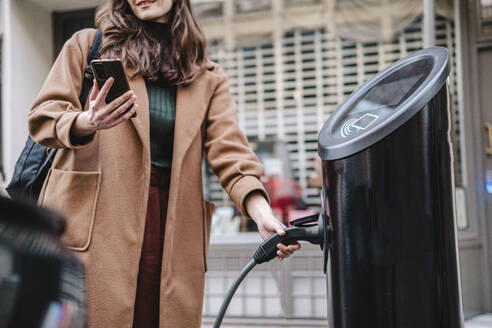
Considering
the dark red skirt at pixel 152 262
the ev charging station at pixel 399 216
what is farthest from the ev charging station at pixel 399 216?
the dark red skirt at pixel 152 262

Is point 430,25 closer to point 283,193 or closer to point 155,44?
point 283,193

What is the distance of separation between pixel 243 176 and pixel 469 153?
2772mm

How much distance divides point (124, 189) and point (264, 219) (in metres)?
0.33

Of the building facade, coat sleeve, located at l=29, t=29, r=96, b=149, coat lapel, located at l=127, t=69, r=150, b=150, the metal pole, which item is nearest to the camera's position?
coat sleeve, located at l=29, t=29, r=96, b=149

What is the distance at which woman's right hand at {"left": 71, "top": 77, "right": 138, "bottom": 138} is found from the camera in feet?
3.34

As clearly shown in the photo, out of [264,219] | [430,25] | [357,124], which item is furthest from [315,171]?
[357,124]

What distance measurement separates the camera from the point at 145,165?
1.22 m

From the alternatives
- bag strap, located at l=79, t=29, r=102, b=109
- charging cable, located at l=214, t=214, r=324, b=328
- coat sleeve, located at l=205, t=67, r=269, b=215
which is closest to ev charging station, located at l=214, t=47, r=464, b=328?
charging cable, located at l=214, t=214, r=324, b=328

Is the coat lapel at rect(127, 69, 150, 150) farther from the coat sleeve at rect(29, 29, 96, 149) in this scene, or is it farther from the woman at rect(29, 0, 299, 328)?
the coat sleeve at rect(29, 29, 96, 149)

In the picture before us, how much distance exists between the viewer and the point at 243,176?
1.29 m

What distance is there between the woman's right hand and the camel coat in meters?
0.06

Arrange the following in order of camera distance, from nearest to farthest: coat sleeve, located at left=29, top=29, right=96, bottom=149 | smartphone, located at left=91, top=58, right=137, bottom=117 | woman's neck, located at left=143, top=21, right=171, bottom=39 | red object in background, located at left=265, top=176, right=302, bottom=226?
smartphone, located at left=91, top=58, right=137, bottom=117
coat sleeve, located at left=29, top=29, right=96, bottom=149
woman's neck, located at left=143, top=21, right=171, bottom=39
red object in background, located at left=265, top=176, right=302, bottom=226

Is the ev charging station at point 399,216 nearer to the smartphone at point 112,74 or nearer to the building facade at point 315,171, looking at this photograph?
the smartphone at point 112,74

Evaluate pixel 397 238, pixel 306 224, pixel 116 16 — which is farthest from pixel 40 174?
pixel 397 238
